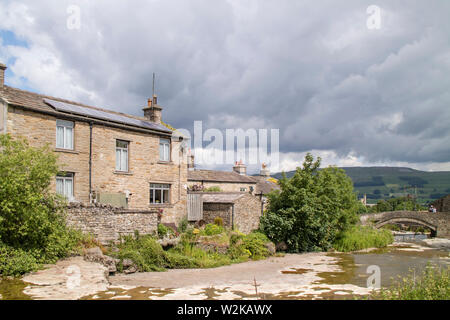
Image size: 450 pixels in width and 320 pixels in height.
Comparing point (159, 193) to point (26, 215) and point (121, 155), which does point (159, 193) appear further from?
point (26, 215)

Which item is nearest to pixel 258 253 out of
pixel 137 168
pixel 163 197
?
pixel 163 197

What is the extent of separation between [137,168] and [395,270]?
15.1 meters

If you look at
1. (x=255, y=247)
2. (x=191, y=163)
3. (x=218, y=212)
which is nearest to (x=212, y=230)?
(x=218, y=212)

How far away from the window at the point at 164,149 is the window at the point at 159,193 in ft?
5.89

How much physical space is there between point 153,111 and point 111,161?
22.1 ft

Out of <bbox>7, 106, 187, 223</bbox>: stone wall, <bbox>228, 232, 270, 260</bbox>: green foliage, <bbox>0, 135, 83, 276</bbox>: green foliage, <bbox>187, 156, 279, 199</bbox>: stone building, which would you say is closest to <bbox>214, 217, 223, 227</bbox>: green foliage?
<bbox>228, 232, 270, 260</bbox>: green foliage

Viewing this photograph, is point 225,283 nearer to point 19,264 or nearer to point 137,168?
point 19,264

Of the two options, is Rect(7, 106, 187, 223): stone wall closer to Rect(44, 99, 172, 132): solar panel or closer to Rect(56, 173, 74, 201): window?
Rect(56, 173, 74, 201): window

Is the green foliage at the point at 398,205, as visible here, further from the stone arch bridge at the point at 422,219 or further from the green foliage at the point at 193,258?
the green foliage at the point at 193,258

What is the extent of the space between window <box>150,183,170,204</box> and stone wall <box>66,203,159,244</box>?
11.1 feet

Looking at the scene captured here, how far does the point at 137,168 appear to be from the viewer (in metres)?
22.9

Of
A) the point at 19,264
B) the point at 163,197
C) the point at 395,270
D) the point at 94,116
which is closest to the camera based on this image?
the point at 19,264
